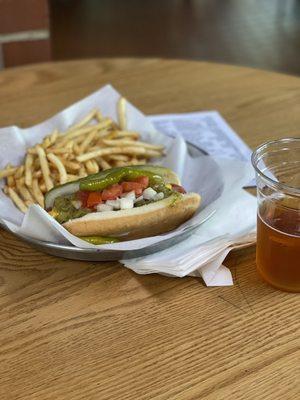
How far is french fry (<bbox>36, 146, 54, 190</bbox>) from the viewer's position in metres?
1.15

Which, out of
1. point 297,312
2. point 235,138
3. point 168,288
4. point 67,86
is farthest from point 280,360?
point 67,86

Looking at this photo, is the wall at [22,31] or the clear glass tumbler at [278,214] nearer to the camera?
the clear glass tumbler at [278,214]

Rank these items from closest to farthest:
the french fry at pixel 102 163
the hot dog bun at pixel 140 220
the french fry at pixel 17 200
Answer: the hot dog bun at pixel 140 220
the french fry at pixel 17 200
the french fry at pixel 102 163

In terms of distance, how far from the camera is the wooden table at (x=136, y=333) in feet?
2.59

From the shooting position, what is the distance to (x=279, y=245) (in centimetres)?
91

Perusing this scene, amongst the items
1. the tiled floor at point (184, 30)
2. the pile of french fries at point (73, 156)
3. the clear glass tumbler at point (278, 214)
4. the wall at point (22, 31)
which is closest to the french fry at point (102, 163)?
the pile of french fries at point (73, 156)

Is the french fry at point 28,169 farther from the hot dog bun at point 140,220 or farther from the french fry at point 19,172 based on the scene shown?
the hot dog bun at point 140,220

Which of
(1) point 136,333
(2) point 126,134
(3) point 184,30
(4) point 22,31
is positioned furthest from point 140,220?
(3) point 184,30

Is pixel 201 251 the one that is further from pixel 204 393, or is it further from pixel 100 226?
pixel 204 393

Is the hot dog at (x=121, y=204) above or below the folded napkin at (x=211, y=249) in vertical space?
above

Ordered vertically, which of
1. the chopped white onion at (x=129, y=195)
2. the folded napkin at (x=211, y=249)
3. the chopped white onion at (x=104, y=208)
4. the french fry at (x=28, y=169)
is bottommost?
the folded napkin at (x=211, y=249)

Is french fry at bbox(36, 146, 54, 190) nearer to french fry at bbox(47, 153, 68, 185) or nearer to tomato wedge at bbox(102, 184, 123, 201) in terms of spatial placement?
french fry at bbox(47, 153, 68, 185)

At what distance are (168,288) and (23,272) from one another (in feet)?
0.75

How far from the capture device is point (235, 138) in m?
1.43
